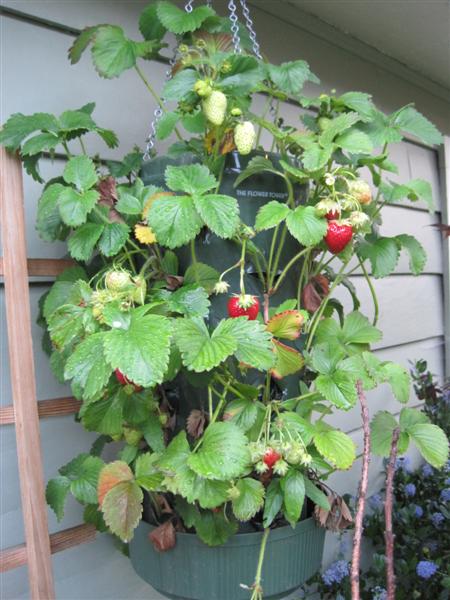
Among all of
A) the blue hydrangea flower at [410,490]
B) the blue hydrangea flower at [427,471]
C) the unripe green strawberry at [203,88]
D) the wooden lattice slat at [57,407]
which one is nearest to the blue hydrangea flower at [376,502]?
the blue hydrangea flower at [410,490]

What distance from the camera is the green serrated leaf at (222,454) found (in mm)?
729

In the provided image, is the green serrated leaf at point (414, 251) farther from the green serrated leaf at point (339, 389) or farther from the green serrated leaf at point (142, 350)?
the green serrated leaf at point (142, 350)

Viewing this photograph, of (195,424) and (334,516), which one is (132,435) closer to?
(195,424)

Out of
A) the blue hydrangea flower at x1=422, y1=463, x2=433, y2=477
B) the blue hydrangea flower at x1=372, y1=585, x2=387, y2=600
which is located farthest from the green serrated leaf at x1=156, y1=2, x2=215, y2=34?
the blue hydrangea flower at x1=422, y1=463, x2=433, y2=477

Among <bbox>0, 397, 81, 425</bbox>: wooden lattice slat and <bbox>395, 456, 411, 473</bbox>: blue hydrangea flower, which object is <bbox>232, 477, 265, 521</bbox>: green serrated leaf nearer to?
<bbox>0, 397, 81, 425</bbox>: wooden lattice slat

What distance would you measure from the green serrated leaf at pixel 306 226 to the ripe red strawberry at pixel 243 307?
0.13 m

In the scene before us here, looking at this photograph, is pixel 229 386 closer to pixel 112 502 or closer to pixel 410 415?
pixel 112 502

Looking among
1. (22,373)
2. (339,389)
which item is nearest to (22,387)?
(22,373)

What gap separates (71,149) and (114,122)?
5.9 inches

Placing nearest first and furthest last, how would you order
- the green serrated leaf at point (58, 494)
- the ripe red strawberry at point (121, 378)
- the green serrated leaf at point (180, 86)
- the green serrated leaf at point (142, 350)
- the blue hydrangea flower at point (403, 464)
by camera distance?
the green serrated leaf at point (142, 350)
the ripe red strawberry at point (121, 378)
the green serrated leaf at point (180, 86)
the green serrated leaf at point (58, 494)
the blue hydrangea flower at point (403, 464)

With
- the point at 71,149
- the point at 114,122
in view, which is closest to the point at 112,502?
the point at 71,149

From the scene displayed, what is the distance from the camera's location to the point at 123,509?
81 cm

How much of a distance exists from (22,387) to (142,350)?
0.44 metres

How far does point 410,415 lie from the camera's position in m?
1.07
